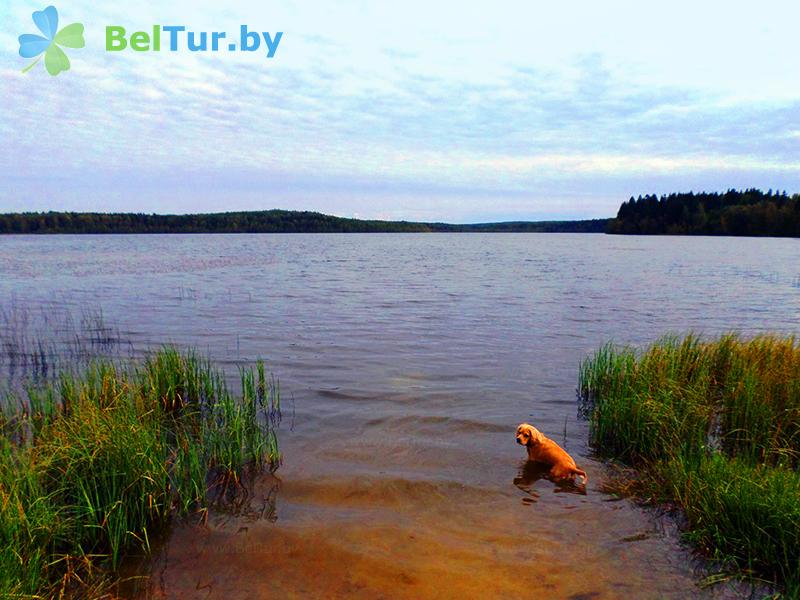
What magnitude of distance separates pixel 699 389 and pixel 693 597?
13.4 feet

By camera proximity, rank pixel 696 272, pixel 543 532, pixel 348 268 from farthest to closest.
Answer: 1. pixel 348 268
2. pixel 696 272
3. pixel 543 532

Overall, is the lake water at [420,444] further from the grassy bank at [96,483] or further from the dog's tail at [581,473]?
the grassy bank at [96,483]

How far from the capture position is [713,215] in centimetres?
11188

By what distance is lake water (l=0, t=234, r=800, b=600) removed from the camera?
4.61m

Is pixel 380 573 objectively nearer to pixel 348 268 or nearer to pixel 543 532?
pixel 543 532

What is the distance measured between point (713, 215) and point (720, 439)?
12250 cm

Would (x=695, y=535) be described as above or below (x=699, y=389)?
below

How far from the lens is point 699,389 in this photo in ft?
25.2

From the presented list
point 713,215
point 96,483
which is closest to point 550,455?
point 96,483

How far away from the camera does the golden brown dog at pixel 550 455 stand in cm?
634

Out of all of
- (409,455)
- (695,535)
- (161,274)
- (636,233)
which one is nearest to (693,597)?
(695,535)

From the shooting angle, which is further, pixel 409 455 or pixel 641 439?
pixel 409 455

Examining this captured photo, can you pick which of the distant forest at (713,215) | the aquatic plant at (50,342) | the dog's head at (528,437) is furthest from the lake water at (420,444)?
the distant forest at (713,215)

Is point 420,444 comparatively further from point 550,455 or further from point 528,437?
point 550,455
